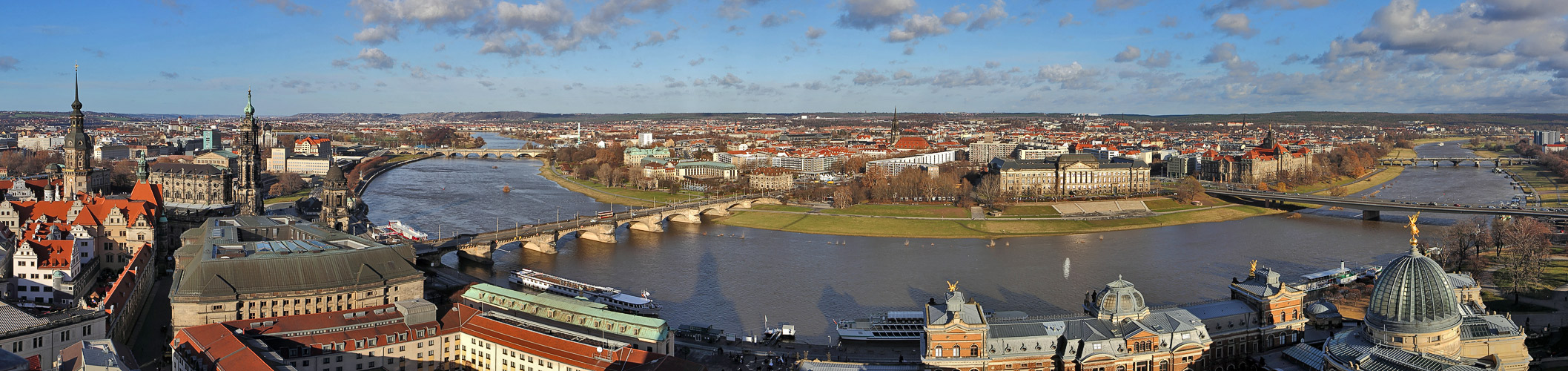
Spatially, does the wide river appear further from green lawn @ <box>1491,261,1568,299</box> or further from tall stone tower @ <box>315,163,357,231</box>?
green lawn @ <box>1491,261,1568,299</box>

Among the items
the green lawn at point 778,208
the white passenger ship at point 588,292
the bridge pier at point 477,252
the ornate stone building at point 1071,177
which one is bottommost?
the white passenger ship at point 588,292

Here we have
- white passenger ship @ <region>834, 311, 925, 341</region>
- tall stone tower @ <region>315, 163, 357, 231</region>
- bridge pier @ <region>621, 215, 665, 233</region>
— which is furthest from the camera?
bridge pier @ <region>621, 215, 665, 233</region>

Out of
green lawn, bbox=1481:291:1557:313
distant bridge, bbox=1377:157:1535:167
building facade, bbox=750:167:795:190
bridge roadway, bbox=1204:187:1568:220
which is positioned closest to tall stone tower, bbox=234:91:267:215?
building facade, bbox=750:167:795:190

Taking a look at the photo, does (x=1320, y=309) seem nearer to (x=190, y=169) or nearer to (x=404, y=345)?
(x=404, y=345)

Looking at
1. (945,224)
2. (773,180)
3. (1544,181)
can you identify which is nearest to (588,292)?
(945,224)

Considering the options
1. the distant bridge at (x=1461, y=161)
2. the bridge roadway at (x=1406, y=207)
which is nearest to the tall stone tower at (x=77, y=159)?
the bridge roadway at (x=1406, y=207)

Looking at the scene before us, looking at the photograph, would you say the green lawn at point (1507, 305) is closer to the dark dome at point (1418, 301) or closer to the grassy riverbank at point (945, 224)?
the dark dome at point (1418, 301)

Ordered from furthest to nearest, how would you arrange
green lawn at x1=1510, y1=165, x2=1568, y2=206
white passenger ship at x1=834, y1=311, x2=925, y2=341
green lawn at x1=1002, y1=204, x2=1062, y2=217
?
green lawn at x1=1510, y1=165, x2=1568, y2=206 → green lawn at x1=1002, y1=204, x2=1062, y2=217 → white passenger ship at x1=834, y1=311, x2=925, y2=341
